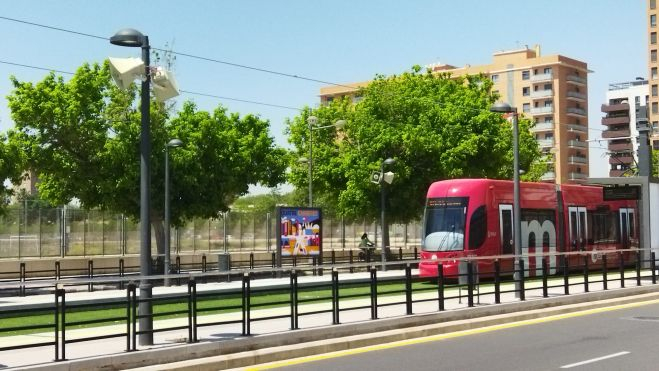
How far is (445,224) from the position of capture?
100ft

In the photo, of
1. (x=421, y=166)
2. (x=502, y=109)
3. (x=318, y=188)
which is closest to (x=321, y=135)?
(x=318, y=188)

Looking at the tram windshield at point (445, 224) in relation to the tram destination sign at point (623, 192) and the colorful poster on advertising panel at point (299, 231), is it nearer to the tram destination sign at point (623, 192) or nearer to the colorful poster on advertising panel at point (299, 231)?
the tram destination sign at point (623, 192)

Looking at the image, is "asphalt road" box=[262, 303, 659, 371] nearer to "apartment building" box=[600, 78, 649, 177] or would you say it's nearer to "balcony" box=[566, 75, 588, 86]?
"balcony" box=[566, 75, 588, 86]

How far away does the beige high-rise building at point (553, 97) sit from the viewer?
12888 cm

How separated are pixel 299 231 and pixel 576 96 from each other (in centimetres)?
10533

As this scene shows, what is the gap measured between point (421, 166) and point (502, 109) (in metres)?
27.1

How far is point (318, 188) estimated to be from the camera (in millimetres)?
53625

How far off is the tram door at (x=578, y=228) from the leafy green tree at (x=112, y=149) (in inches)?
704

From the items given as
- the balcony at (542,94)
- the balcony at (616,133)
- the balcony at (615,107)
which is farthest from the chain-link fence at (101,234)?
the balcony at (615,107)

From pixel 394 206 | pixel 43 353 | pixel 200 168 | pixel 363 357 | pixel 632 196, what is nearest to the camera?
pixel 43 353

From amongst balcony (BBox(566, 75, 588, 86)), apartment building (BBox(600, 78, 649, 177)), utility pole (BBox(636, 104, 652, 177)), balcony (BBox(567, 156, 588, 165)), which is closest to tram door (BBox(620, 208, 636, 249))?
utility pole (BBox(636, 104, 652, 177))

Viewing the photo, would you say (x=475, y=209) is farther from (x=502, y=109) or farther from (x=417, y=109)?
(x=417, y=109)

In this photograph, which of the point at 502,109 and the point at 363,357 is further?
the point at 502,109

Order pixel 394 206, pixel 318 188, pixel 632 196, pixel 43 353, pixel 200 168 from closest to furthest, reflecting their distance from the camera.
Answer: pixel 43 353, pixel 632 196, pixel 200 168, pixel 394 206, pixel 318 188
